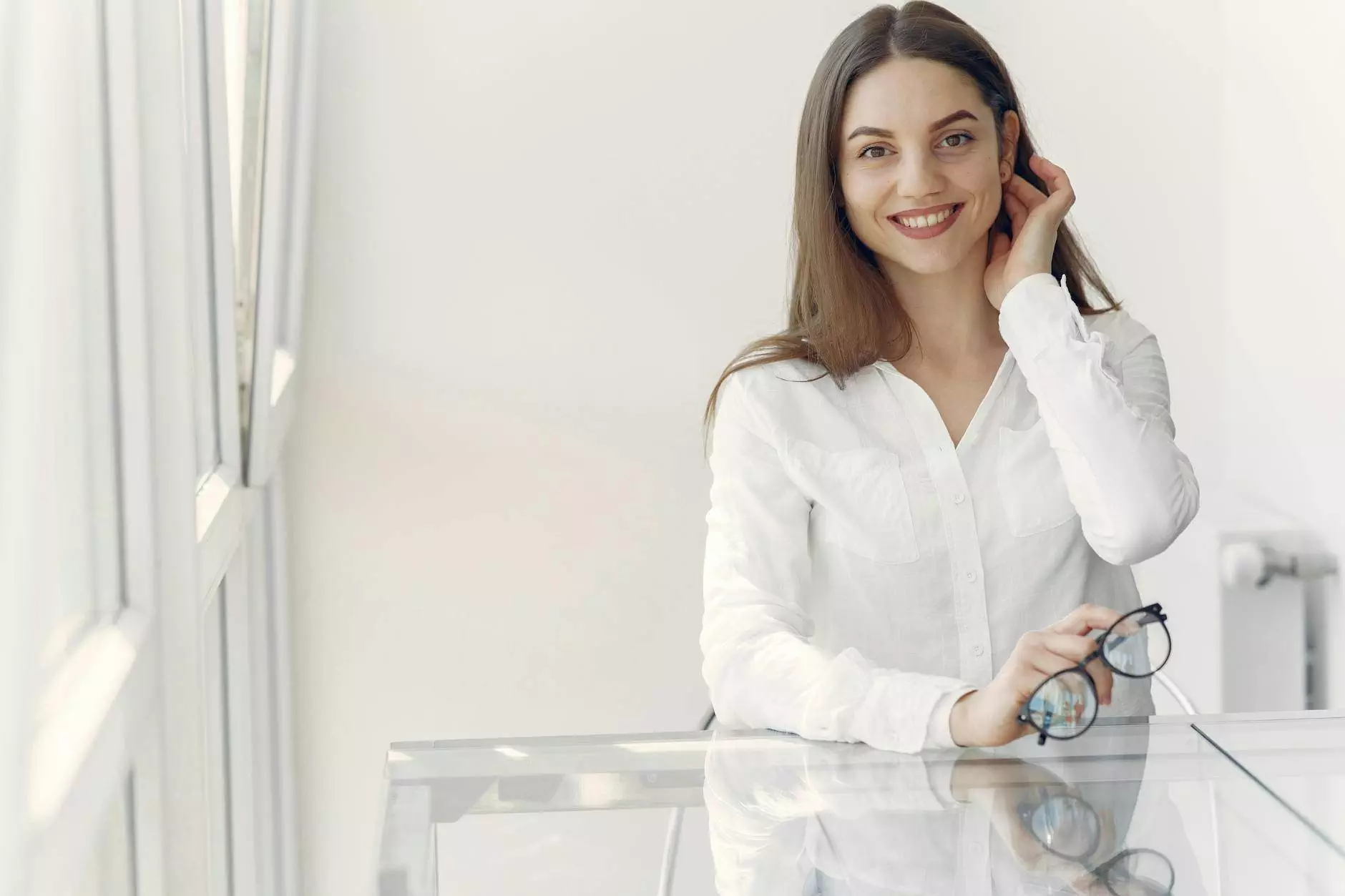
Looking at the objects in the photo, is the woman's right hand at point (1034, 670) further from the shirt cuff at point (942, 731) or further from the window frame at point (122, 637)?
the window frame at point (122, 637)

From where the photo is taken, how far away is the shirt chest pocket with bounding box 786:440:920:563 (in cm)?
176

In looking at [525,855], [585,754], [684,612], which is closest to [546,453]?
[684,612]

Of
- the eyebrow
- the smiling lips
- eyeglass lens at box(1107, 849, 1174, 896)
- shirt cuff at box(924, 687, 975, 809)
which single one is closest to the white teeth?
the smiling lips

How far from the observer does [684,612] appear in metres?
3.05

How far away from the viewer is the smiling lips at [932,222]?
1792mm

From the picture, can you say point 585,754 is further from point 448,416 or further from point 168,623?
point 448,416

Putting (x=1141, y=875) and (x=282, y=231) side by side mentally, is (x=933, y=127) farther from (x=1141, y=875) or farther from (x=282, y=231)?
(x=282, y=231)

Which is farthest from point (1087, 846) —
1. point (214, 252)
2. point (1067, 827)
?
point (214, 252)

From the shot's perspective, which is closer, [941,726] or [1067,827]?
[1067,827]

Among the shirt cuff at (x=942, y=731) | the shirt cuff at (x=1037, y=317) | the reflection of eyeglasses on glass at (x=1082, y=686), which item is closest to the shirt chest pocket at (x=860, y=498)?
the shirt cuff at (x=1037, y=317)

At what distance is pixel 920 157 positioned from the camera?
177 centimetres

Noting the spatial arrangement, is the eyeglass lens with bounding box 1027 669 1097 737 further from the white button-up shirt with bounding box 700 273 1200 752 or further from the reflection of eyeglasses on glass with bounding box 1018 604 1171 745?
the white button-up shirt with bounding box 700 273 1200 752

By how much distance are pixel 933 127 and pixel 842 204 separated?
0.55 feet

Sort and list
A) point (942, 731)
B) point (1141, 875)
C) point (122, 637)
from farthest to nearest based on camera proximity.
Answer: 1. point (942, 731)
2. point (122, 637)
3. point (1141, 875)
